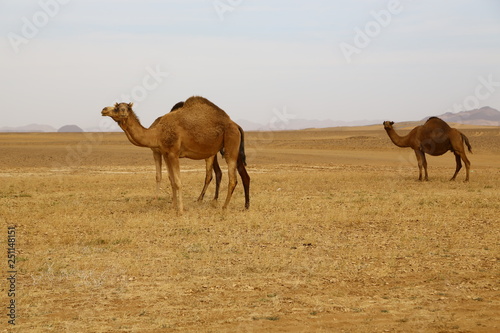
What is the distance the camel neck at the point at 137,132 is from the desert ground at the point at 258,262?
1451 mm

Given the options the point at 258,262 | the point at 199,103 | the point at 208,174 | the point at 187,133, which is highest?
the point at 199,103

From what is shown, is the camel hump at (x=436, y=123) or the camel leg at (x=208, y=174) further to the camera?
the camel hump at (x=436, y=123)

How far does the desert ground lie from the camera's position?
20.6 ft

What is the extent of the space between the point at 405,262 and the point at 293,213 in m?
4.23

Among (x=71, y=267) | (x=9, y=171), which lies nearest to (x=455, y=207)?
(x=71, y=267)

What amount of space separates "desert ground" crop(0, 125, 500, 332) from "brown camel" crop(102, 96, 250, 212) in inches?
40.3

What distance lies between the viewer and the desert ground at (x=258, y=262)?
6285 mm

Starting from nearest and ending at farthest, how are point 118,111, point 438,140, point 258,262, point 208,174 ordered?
point 258,262 < point 118,111 < point 208,174 < point 438,140

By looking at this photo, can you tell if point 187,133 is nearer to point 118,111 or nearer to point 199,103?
point 199,103

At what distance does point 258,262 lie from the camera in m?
8.63

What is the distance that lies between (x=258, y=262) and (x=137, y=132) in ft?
17.6

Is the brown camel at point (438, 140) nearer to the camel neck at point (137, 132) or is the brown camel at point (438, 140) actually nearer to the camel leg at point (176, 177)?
the camel leg at point (176, 177)

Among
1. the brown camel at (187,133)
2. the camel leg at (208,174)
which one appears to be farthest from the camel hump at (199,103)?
the camel leg at (208,174)

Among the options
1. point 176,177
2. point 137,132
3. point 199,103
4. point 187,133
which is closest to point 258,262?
point 176,177
